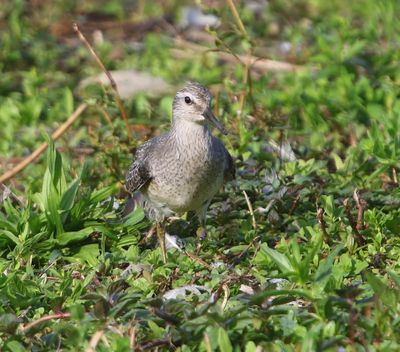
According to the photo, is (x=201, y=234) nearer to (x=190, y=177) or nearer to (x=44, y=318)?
(x=190, y=177)

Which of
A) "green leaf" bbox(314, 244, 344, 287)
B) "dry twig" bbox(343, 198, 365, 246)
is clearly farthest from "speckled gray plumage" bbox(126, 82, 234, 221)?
"green leaf" bbox(314, 244, 344, 287)

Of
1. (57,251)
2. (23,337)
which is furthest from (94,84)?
(23,337)

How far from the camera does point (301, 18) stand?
12.3 metres

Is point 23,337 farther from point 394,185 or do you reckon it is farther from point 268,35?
point 268,35

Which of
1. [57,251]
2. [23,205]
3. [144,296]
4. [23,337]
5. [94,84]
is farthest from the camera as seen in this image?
[94,84]

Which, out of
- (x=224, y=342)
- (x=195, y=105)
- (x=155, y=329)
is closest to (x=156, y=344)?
(x=155, y=329)

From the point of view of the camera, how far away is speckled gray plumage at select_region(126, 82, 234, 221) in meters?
7.10

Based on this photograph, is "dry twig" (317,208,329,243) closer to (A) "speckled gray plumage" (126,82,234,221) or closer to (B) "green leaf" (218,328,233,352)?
(A) "speckled gray plumage" (126,82,234,221)

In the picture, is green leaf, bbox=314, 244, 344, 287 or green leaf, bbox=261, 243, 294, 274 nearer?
green leaf, bbox=314, 244, 344, 287

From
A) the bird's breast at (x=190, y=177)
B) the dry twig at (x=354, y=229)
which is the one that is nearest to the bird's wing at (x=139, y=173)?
the bird's breast at (x=190, y=177)

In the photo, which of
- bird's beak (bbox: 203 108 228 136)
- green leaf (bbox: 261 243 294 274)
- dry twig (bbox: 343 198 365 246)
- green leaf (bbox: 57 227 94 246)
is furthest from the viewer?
bird's beak (bbox: 203 108 228 136)

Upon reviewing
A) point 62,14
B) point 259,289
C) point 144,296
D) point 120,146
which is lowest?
point 62,14

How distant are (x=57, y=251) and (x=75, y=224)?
0.95 ft

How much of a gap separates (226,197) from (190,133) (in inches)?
31.9
